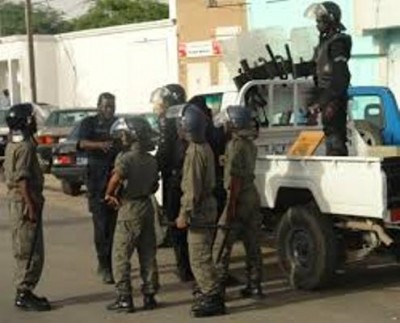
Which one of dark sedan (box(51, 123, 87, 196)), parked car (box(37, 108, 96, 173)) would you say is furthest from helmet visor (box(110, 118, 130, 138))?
parked car (box(37, 108, 96, 173))

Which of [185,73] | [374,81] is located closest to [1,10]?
[185,73]

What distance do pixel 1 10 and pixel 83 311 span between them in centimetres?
7510

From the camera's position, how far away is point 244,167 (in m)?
9.03

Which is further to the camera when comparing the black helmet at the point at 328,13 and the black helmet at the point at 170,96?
the black helmet at the point at 170,96

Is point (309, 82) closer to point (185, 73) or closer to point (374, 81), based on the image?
point (374, 81)

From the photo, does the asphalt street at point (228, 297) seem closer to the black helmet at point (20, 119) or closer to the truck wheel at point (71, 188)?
the black helmet at point (20, 119)

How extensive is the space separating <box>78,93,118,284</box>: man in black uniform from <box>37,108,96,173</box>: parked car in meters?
10.5

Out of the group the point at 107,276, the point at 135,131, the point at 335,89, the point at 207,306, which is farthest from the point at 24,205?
the point at 335,89

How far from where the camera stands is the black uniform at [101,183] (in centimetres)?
1034

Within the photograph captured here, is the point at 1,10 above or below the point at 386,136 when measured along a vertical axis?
above

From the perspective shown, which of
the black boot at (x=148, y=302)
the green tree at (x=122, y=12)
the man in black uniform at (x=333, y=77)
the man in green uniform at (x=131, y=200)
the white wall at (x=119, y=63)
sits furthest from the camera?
the green tree at (x=122, y=12)

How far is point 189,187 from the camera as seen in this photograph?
8.45 meters

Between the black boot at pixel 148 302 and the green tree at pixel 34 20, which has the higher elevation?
the green tree at pixel 34 20

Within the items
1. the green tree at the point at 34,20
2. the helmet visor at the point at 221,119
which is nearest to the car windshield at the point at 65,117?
the helmet visor at the point at 221,119
